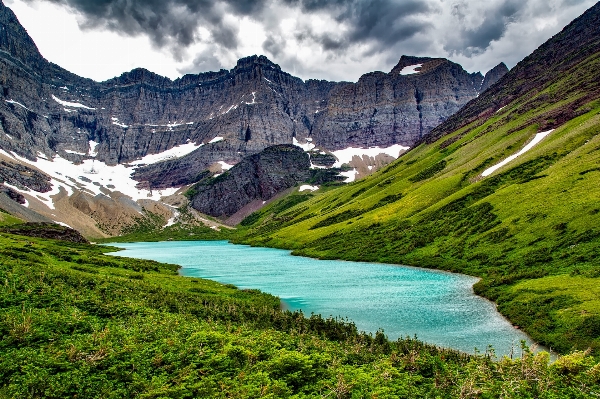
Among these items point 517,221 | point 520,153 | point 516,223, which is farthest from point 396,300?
point 520,153

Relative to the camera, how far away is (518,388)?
1917cm

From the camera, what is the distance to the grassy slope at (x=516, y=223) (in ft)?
146

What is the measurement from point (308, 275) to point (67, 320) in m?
63.5

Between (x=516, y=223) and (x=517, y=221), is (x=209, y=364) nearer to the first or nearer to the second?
(x=516, y=223)

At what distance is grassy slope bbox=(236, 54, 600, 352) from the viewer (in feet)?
146

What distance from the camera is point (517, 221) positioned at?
3142 inches

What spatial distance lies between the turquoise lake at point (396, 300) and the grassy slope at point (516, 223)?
3.34m

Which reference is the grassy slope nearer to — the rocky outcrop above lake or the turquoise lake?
the turquoise lake

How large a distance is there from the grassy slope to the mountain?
0.23 meters

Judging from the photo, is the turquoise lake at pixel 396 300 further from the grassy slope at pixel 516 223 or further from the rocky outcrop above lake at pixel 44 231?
the rocky outcrop above lake at pixel 44 231

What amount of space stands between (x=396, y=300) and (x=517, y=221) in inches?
1518

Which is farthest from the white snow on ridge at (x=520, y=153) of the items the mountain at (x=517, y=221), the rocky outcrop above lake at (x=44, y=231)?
the rocky outcrop above lake at (x=44, y=231)

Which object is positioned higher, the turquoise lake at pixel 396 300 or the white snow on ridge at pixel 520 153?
the white snow on ridge at pixel 520 153

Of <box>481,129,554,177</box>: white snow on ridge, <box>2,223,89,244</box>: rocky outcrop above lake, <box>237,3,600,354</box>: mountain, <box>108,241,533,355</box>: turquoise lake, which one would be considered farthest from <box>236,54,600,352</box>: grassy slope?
<box>2,223,89,244</box>: rocky outcrop above lake
